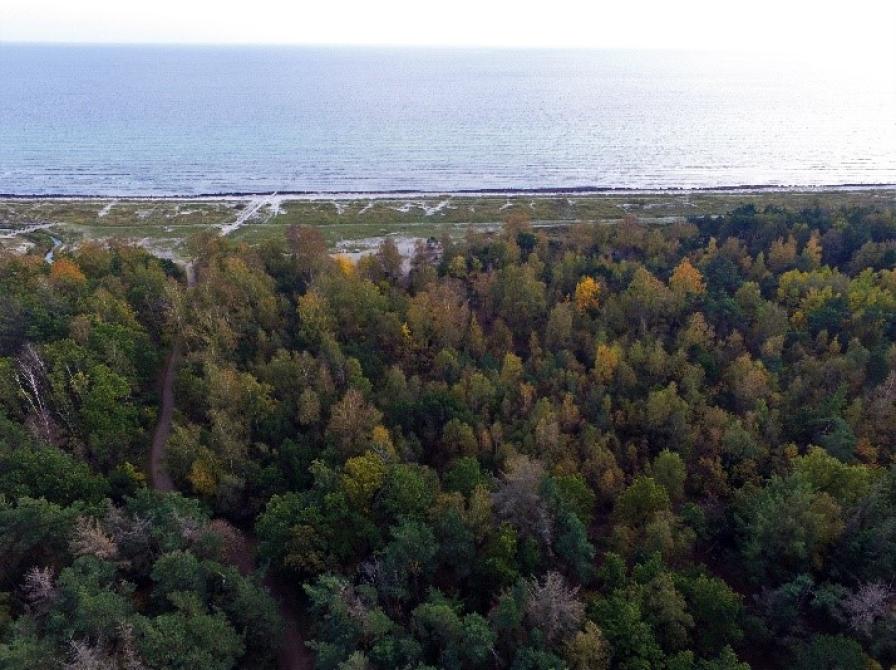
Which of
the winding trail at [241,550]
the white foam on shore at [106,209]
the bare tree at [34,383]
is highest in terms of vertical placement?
the white foam on shore at [106,209]

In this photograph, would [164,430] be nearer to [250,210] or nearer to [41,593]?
[41,593]

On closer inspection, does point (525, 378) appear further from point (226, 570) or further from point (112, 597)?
point (112, 597)

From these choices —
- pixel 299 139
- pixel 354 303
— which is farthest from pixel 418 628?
pixel 299 139

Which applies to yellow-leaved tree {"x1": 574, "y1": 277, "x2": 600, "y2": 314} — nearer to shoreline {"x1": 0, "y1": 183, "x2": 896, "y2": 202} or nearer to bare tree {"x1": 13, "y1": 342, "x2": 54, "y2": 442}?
bare tree {"x1": 13, "y1": 342, "x2": 54, "y2": 442}

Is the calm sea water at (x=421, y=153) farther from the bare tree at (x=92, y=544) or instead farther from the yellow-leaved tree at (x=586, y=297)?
the bare tree at (x=92, y=544)

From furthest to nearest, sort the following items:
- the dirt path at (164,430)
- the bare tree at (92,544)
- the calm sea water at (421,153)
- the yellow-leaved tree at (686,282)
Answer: the calm sea water at (421,153)
the yellow-leaved tree at (686,282)
the dirt path at (164,430)
the bare tree at (92,544)

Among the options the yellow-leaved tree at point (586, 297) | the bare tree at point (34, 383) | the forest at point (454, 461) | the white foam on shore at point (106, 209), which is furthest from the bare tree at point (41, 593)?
the white foam on shore at point (106, 209)

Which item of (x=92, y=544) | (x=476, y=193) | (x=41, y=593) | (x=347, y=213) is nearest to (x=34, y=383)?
(x=92, y=544)
